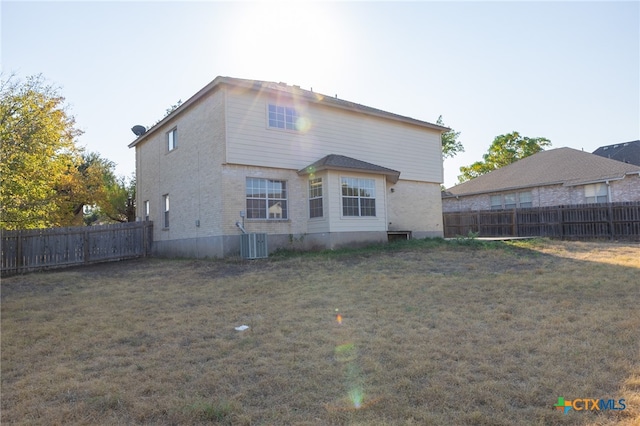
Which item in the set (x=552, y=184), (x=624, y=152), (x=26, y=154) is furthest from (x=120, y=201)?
(x=624, y=152)

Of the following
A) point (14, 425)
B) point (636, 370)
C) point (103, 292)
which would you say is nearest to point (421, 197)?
point (103, 292)

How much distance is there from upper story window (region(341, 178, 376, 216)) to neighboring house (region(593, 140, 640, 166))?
19.4m

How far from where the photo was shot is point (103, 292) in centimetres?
926

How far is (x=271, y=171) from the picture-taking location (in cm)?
1502

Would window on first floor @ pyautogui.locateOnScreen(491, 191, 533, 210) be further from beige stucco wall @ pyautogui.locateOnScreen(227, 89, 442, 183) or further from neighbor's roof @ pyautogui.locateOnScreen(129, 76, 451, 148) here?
neighbor's roof @ pyautogui.locateOnScreen(129, 76, 451, 148)

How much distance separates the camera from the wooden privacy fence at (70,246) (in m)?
13.8

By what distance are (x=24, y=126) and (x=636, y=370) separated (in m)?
15.1

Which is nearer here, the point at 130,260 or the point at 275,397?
the point at 275,397

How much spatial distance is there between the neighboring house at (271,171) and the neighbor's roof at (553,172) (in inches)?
417

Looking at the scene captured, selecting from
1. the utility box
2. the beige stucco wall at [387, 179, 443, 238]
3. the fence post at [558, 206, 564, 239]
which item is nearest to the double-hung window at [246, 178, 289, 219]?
the utility box

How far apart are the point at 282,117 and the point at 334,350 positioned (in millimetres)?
11830

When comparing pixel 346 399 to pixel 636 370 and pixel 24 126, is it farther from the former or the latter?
pixel 24 126

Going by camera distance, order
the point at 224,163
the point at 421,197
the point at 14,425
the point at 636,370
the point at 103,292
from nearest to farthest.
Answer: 1. the point at 14,425
2. the point at 636,370
3. the point at 103,292
4. the point at 224,163
5. the point at 421,197

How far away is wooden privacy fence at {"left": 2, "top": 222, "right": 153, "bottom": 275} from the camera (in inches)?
543
